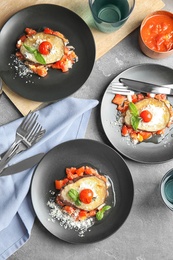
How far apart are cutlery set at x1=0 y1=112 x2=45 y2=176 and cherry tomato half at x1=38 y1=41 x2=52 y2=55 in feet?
1.01

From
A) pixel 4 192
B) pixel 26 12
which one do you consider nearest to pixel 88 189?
pixel 4 192

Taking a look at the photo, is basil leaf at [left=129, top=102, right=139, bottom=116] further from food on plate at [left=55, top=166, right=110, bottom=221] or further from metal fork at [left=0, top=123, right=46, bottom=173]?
metal fork at [left=0, top=123, right=46, bottom=173]

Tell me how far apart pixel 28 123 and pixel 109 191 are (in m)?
0.50

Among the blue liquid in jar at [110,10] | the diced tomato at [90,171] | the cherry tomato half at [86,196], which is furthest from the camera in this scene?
the blue liquid in jar at [110,10]

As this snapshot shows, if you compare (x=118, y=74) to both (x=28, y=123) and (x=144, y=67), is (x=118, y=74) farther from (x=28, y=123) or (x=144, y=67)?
(x=28, y=123)

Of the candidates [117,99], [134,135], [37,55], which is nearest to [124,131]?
[134,135]

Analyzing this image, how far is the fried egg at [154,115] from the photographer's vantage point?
118 inches

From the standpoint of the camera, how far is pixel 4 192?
9.75ft

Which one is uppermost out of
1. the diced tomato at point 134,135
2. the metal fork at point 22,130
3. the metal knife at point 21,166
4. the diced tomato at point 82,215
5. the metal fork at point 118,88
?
the metal fork at point 22,130

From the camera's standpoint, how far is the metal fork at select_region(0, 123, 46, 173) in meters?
2.95

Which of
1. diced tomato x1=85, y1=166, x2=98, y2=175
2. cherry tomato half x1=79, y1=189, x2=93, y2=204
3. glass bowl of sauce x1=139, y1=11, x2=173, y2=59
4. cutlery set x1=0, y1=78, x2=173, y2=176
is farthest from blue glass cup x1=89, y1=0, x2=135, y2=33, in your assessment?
cherry tomato half x1=79, y1=189, x2=93, y2=204

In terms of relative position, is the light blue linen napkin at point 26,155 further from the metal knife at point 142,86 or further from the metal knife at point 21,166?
the metal knife at point 142,86

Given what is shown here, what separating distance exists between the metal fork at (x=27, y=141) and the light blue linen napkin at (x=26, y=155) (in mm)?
22

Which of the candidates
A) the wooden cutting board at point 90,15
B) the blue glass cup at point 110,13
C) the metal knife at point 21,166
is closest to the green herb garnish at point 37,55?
the wooden cutting board at point 90,15
